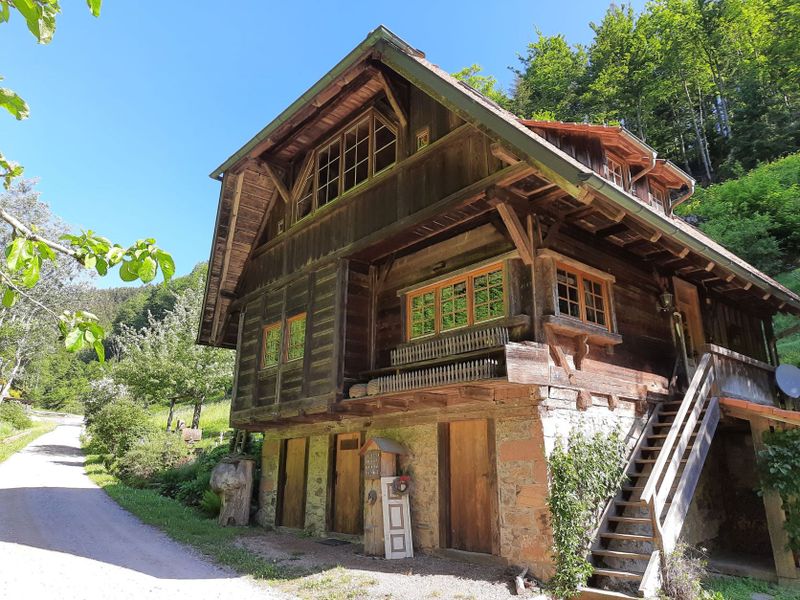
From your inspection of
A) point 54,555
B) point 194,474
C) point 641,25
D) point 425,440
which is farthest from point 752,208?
point 54,555

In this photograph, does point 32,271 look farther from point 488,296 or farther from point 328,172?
point 328,172

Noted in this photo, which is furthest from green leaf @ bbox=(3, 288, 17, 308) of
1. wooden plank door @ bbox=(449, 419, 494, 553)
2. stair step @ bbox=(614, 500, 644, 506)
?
stair step @ bbox=(614, 500, 644, 506)

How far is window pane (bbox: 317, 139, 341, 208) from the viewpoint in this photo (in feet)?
44.3

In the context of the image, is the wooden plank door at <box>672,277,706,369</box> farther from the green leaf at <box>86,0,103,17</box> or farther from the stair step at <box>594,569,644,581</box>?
the green leaf at <box>86,0,103,17</box>

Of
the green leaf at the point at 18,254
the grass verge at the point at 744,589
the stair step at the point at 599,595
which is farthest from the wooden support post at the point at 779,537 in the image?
the green leaf at the point at 18,254

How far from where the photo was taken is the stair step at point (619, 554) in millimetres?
7776

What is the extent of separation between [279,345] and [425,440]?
473 cm

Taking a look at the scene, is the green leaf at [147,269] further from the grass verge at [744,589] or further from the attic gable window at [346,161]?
the attic gable window at [346,161]

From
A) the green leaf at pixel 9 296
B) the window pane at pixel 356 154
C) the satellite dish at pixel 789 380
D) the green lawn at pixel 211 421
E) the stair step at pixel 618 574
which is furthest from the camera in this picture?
the green lawn at pixel 211 421

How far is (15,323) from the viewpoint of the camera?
37062 mm

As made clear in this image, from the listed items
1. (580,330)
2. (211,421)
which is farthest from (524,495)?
(211,421)

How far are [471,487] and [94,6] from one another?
9081mm

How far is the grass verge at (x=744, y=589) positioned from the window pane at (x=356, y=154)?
10.2 m

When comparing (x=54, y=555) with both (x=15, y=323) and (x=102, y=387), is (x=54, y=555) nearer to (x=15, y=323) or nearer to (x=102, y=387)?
(x=102, y=387)
